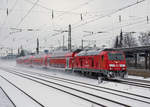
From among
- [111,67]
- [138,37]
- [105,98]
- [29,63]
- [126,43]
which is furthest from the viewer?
[138,37]

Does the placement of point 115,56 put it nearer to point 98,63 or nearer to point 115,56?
point 115,56

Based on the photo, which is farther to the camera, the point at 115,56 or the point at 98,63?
the point at 98,63

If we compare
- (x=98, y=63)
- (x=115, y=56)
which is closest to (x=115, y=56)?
(x=115, y=56)

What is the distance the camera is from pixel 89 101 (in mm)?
11320

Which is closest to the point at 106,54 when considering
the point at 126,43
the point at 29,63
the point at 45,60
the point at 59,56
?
the point at 59,56

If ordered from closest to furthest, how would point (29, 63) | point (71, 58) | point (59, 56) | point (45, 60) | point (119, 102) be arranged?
point (119, 102) < point (71, 58) < point (59, 56) < point (45, 60) < point (29, 63)

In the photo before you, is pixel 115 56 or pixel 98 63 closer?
pixel 115 56

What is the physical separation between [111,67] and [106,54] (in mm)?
1255

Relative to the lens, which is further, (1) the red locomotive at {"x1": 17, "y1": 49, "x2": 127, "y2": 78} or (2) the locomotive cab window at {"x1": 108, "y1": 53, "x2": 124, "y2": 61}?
(2) the locomotive cab window at {"x1": 108, "y1": 53, "x2": 124, "y2": 61}

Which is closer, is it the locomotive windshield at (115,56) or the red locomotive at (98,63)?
the red locomotive at (98,63)

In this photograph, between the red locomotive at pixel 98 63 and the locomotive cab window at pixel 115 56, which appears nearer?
the red locomotive at pixel 98 63

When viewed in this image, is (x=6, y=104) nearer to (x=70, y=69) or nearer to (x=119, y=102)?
(x=119, y=102)

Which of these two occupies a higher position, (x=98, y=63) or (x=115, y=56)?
(x=115, y=56)

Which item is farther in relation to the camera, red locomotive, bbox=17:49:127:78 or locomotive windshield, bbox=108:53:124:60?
locomotive windshield, bbox=108:53:124:60
